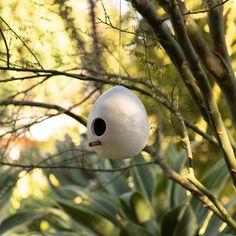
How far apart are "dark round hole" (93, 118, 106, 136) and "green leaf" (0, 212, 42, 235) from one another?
6.70 feet

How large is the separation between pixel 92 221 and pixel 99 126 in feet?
4.92

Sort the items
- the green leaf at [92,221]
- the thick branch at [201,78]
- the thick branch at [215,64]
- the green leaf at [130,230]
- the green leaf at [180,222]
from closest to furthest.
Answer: the thick branch at [201,78] → the thick branch at [215,64] → the green leaf at [130,230] → the green leaf at [180,222] → the green leaf at [92,221]

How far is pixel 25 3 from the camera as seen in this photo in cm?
189

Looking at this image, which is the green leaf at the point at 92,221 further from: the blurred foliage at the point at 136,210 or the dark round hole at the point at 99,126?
the dark round hole at the point at 99,126

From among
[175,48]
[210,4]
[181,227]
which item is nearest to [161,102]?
[175,48]

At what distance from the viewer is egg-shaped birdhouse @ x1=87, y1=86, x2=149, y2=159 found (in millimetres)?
1347

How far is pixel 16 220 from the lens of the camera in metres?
3.38

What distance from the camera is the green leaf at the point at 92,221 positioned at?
2830 millimetres

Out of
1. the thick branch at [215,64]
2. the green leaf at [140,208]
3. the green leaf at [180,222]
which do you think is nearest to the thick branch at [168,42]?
the thick branch at [215,64]

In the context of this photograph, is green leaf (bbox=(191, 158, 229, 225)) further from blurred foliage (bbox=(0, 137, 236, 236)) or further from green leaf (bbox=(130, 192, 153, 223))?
green leaf (bbox=(130, 192, 153, 223))

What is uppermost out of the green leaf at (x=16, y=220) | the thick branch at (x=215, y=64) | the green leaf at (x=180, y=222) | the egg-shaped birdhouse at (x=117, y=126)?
the thick branch at (x=215, y=64)

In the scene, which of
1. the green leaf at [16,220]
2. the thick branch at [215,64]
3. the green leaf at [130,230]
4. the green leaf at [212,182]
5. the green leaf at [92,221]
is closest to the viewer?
the thick branch at [215,64]

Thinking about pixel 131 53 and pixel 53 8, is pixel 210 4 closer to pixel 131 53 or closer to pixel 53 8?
pixel 131 53

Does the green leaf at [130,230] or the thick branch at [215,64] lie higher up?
the thick branch at [215,64]
